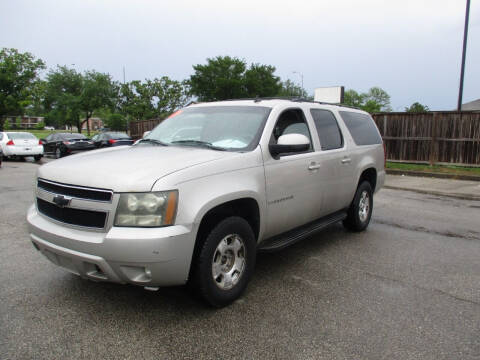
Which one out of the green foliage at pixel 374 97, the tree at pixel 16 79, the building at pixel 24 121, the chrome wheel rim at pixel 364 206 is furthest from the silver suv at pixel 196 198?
the green foliage at pixel 374 97

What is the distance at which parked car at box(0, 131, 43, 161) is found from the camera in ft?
59.4

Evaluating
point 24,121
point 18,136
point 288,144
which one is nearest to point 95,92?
point 18,136

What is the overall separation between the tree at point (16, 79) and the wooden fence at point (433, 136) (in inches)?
1024

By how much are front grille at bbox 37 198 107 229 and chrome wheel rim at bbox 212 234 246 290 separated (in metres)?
0.95

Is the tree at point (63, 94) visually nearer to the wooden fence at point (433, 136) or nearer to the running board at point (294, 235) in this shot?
the wooden fence at point (433, 136)

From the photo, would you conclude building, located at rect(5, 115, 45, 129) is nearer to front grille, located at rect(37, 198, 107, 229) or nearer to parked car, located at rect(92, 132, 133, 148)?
parked car, located at rect(92, 132, 133, 148)

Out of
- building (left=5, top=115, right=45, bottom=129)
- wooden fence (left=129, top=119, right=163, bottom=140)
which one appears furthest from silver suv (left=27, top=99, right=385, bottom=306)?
building (left=5, top=115, right=45, bottom=129)

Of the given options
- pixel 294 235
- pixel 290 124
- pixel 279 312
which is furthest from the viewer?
pixel 290 124

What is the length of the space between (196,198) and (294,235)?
1602 millimetres

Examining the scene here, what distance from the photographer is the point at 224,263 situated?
3.37 metres

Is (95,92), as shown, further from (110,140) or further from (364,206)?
(364,206)

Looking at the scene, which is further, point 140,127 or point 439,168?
point 140,127

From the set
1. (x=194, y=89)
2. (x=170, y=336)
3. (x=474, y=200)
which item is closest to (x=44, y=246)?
(x=170, y=336)

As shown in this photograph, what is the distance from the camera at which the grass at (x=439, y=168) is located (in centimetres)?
1255
